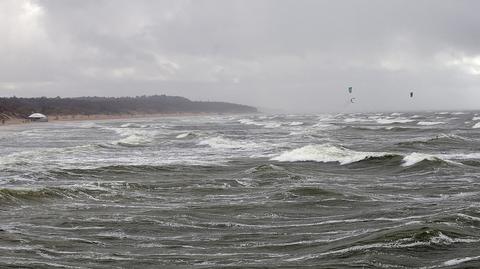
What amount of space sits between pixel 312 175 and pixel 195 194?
232 inches

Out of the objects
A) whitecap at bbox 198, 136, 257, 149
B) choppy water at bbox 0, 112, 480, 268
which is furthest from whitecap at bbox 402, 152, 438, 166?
whitecap at bbox 198, 136, 257, 149

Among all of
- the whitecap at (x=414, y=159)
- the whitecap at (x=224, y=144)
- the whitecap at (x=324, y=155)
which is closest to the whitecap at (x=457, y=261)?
the whitecap at (x=414, y=159)

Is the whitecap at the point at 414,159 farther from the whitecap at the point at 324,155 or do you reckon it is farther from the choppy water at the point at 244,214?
the whitecap at the point at 324,155

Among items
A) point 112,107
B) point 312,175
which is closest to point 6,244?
point 312,175

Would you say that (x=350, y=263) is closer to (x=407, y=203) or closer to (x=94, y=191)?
(x=407, y=203)

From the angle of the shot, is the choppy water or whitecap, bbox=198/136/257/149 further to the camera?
whitecap, bbox=198/136/257/149

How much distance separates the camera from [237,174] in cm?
2225

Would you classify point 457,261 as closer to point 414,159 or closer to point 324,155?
point 414,159

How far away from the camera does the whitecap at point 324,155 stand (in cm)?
2688

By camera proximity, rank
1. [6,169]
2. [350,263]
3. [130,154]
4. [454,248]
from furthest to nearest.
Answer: [130,154]
[6,169]
[454,248]
[350,263]

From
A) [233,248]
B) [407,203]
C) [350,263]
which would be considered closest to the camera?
[350,263]

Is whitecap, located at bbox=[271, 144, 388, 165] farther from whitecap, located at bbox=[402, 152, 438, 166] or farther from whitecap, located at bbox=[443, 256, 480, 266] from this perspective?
whitecap, located at bbox=[443, 256, 480, 266]

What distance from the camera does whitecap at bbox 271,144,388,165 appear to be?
2688 cm

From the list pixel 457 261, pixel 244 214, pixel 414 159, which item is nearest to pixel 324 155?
pixel 414 159
